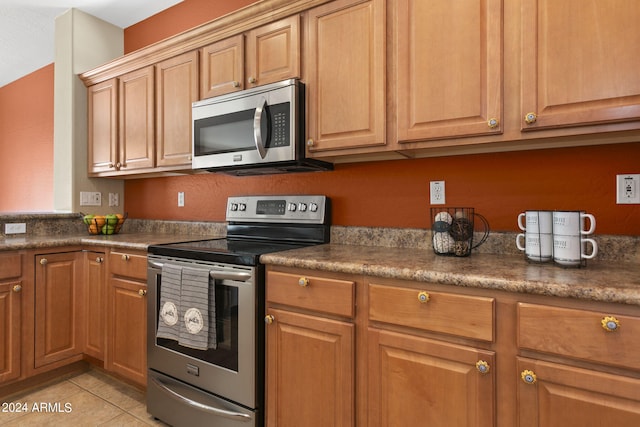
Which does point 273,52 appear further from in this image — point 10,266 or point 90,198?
point 90,198

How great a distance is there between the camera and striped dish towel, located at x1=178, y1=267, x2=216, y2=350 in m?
1.63

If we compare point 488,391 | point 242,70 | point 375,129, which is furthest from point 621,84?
point 242,70

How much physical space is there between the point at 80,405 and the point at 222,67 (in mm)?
2134

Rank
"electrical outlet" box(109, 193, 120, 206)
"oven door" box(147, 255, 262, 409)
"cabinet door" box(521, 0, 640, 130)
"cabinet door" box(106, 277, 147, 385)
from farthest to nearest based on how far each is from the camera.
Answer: "electrical outlet" box(109, 193, 120, 206) → "cabinet door" box(106, 277, 147, 385) → "oven door" box(147, 255, 262, 409) → "cabinet door" box(521, 0, 640, 130)

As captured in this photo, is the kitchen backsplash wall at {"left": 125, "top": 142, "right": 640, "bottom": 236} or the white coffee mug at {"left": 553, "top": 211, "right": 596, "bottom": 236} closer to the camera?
the white coffee mug at {"left": 553, "top": 211, "right": 596, "bottom": 236}

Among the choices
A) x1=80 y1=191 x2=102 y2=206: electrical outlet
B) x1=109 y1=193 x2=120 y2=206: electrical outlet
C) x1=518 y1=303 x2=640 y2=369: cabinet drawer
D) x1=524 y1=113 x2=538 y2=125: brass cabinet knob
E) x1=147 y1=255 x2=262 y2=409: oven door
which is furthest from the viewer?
x1=109 y1=193 x2=120 y2=206: electrical outlet

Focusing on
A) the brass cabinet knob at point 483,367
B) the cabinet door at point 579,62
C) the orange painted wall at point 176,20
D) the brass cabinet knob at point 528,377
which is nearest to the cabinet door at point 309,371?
the brass cabinet knob at point 483,367

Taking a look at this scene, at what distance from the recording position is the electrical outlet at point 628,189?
4.51ft

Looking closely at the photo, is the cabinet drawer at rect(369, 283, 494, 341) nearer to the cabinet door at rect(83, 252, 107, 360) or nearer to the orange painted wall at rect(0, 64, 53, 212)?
the cabinet door at rect(83, 252, 107, 360)

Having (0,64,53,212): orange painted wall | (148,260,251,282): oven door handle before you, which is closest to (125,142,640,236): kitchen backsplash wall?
(148,260,251,282): oven door handle

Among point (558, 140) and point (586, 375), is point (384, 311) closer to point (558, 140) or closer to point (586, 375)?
point (586, 375)

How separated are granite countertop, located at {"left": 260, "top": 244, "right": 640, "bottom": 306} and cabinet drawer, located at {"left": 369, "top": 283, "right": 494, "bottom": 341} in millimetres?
49

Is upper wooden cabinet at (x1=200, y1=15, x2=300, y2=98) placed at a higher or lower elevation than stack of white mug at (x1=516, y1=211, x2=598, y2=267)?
higher

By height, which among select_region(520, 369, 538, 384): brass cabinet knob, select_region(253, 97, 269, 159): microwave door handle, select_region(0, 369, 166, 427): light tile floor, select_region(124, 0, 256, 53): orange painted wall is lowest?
select_region(0, 369, 166, 427): light tile floor
